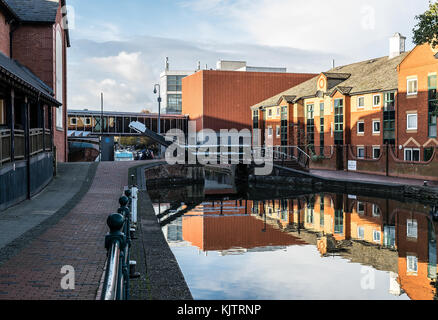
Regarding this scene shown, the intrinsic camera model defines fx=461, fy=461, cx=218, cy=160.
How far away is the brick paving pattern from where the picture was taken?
6.02 meters

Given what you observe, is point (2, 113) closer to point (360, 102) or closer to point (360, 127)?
point (360, 127)

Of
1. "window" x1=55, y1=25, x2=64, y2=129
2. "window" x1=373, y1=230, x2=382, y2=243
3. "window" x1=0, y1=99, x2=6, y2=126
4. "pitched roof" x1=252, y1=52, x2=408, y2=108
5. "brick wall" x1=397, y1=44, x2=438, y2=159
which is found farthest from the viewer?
"pitched roof" x1=252, y1=52, x2=408, y2=108

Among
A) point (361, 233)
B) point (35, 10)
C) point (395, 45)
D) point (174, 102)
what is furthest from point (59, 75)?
point (174, 102)

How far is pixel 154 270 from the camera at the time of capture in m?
7.94

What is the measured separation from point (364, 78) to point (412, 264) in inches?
1210

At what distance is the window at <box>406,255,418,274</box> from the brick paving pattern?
24.8ft

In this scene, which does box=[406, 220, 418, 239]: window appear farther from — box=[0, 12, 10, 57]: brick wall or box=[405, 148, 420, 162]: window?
box=[0, 12, 10, 57]: brick wall

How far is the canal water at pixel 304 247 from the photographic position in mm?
10172

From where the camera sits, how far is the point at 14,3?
27391 mm

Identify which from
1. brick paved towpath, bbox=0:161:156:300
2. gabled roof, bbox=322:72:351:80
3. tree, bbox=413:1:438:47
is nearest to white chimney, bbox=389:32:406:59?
gabled roof, bbox=322:72:351:80

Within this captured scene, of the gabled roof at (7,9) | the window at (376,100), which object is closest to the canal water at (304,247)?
the gabled roof at (7,9)

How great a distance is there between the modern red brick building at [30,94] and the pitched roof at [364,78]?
919 inches

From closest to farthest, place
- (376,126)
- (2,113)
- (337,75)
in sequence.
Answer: (2,113) < (376,126) < (337,75)

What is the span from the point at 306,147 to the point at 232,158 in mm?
9411
